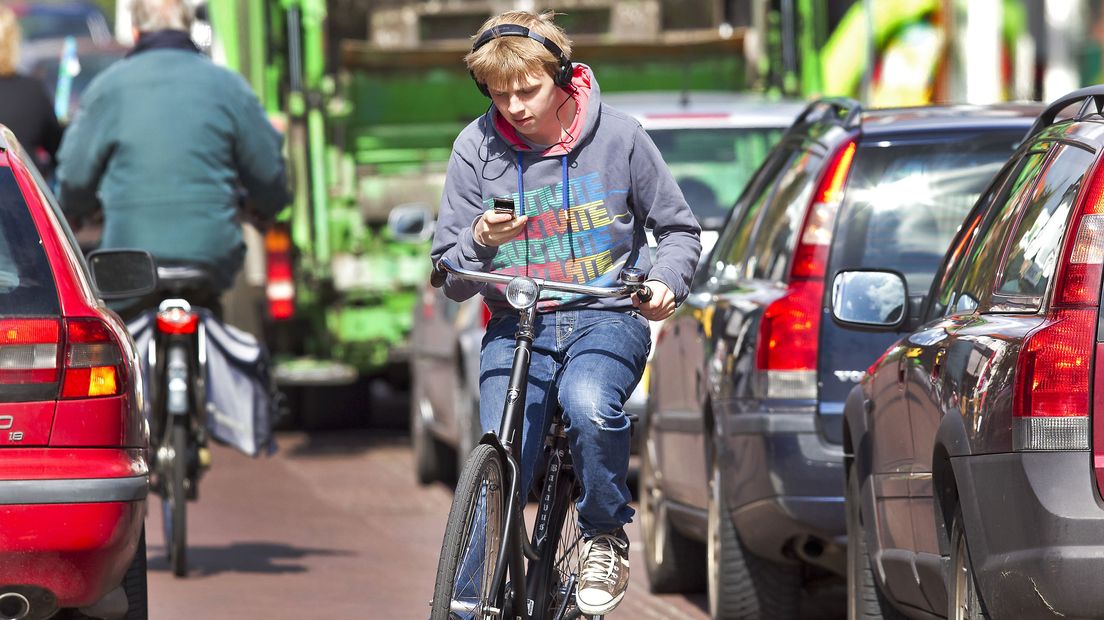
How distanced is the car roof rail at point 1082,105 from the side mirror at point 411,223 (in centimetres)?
530

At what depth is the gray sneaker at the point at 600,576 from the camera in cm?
548

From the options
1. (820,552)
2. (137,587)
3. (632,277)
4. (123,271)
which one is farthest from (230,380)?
(632,277)

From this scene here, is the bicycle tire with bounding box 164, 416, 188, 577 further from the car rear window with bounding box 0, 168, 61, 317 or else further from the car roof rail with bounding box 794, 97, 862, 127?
the car rear window with bounding box 0, 168, 61, 317

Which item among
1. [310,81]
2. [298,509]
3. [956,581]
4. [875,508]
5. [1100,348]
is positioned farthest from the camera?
[310,81]

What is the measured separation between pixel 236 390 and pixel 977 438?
15.9 feet

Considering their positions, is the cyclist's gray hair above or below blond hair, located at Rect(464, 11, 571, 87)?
above

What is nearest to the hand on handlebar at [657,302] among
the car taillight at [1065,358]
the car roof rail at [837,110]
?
the car taillight at [1065,358]

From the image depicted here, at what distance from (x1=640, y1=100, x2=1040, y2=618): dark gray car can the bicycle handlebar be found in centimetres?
166

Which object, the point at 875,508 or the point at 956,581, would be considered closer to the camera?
the point at 956,581

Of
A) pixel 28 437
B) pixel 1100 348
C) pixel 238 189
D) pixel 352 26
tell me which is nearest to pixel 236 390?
pixel 238 189

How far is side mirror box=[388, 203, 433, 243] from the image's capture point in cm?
1065

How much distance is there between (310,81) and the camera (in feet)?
48.1

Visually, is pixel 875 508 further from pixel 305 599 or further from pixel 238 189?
pixel 238 189

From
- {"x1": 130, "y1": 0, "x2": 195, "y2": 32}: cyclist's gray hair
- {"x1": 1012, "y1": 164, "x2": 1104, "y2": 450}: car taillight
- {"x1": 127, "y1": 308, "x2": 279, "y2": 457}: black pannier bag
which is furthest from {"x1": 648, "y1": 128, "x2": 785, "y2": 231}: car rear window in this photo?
{"x1": 1012, "y1": 164, "x2": 1104, "y2": 450}: car taillight
